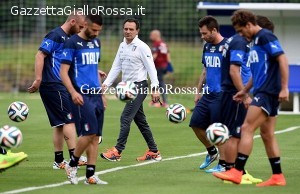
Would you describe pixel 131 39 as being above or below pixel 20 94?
above

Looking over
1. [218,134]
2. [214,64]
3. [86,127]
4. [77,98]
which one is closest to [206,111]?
[214,64]

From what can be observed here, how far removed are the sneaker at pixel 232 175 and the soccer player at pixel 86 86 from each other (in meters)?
1.41

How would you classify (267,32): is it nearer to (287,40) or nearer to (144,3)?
(287,40)

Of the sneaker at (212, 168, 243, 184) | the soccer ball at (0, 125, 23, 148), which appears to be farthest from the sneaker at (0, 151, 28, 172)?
the sneaker at (212, 168, 243, 184)

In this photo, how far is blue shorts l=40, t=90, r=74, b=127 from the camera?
13570mm

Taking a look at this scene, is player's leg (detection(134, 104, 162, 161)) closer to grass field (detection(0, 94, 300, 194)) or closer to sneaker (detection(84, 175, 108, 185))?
grass field (detection(0, 94, 300, 194))

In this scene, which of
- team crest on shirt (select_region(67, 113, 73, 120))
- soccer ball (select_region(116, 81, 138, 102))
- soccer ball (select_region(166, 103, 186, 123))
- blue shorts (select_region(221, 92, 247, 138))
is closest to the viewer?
soccer ball (select_region(116, 81, 138, 102))

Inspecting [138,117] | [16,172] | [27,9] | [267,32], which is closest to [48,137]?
[138,117]

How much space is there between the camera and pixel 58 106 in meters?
13.6

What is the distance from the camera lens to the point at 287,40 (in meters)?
24.8

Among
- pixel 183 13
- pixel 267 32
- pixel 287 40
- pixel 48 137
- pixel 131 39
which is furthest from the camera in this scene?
pixel 183 13

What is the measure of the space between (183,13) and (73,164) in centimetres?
2475

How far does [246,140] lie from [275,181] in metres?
0.61

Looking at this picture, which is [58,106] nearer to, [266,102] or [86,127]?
[86,127]
